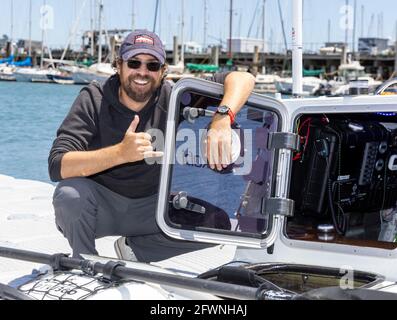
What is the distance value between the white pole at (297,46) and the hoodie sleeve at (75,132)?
1202mm

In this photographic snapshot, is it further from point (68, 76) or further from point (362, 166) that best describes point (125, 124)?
point (68, 76)

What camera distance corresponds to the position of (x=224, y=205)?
383cm

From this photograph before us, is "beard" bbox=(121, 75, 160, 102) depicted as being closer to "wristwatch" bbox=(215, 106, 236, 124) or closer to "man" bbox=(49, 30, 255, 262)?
"man" bbox=(49, 30, 255, 262)

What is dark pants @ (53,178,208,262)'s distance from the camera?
Answer: 3904mm

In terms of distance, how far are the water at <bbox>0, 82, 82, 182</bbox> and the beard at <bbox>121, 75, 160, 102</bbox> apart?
11125 mm

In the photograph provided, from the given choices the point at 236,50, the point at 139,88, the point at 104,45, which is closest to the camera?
the point at 139,88

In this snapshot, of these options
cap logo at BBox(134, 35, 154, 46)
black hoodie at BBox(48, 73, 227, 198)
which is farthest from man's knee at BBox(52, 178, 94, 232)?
cap logo at BBox(134, 35, 154, 46)

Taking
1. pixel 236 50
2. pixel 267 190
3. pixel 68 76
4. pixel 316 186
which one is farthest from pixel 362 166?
pixel 68 76

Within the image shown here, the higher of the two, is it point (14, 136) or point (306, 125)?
point (306, 125)

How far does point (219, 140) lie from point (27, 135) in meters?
19.8

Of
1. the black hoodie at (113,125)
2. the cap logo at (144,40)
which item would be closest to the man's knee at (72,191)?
the black hoodie at (113,125)

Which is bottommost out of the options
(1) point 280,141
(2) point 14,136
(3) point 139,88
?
(2) point 14,136
